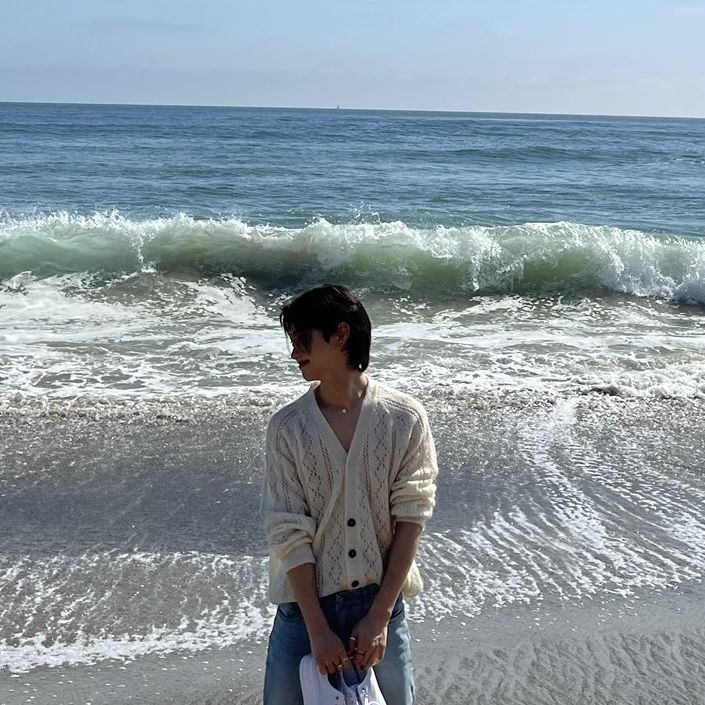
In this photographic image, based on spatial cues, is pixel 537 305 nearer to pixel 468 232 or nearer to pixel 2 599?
pixel 468 232

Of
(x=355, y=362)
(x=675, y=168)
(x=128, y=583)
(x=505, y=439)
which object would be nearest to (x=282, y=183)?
(x=675, y=168)

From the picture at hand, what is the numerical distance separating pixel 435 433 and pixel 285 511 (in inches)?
163

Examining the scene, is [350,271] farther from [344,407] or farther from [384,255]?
[344,407]

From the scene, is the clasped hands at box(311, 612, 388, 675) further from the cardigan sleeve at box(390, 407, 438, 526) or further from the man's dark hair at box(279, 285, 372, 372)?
the man's dark hair at box(279, 285, 372, 372)

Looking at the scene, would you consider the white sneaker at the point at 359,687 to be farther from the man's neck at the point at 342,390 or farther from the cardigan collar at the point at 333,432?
the man's neck at the point at 342,390

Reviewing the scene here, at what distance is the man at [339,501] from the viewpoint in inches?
83.7

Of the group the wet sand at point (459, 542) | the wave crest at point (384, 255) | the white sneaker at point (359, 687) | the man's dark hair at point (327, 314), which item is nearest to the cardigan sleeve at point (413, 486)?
the man's dark hair at point (327, 314)

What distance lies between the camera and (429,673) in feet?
11.6

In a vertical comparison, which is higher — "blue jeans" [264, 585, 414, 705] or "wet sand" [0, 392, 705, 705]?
"blue jeans" [264, 585, 414, 705]

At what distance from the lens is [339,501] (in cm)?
216

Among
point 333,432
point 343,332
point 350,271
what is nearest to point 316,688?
point 333,432

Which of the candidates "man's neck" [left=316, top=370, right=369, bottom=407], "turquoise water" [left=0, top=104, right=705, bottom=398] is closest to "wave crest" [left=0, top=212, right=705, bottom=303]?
"turquoise water" [left=0, top=104, right=705, bottom=398]

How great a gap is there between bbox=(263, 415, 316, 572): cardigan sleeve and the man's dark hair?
21 centimetres

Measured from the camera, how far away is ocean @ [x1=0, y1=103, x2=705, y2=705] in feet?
12.1
